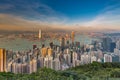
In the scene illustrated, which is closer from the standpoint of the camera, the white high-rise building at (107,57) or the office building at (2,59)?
the office building at (2,59)

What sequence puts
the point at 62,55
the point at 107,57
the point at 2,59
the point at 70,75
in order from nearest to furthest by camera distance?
the point at 70,75
the point at 2,59
the point at 107,57
the point at 62,55

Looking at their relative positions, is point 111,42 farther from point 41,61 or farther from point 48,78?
point 48,78

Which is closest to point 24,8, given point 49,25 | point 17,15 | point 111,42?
point 17,15

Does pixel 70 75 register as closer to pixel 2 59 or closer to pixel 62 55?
pixel 2 59

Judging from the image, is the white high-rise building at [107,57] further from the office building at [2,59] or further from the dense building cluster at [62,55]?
the office building at [2,59]

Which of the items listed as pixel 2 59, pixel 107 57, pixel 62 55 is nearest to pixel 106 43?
pixel 107 57

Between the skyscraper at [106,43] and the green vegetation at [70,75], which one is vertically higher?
the skyscraper at [106,43]

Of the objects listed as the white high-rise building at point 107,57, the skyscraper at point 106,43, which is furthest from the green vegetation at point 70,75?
the skyscraper at point 106,43

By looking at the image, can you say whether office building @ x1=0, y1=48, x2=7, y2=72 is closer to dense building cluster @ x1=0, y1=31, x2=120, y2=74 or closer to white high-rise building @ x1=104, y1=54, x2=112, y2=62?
dense building cluster @ x1=0, y1=31, x2=120, y2=74

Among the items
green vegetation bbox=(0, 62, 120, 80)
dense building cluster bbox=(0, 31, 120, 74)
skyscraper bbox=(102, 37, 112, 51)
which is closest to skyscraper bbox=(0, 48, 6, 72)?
dense building cluster bbox=(0, 31, 120, 74)

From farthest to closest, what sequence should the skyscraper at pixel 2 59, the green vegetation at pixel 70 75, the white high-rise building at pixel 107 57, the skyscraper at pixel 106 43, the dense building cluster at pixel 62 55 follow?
the skyscraper at pixel 106 43 < the white high-rise building at pixel 107 57 < the dense building cluster at pixel 62 55 < the skyscraper at pixel 2 59 < the green vegetation at pixel 70 75

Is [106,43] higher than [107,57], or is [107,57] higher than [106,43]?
[106,43]
